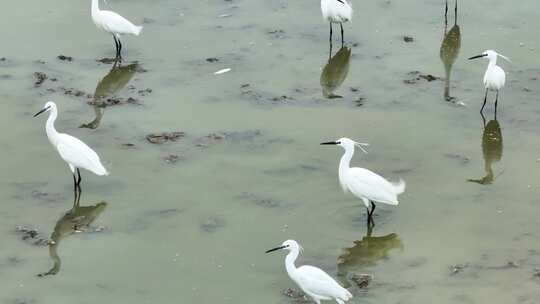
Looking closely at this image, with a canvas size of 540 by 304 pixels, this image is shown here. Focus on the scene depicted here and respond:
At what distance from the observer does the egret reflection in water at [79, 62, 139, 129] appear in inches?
589

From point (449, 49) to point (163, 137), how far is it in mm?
5658

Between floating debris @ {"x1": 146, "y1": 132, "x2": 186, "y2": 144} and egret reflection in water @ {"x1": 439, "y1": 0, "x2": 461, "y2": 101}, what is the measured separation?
4.19m

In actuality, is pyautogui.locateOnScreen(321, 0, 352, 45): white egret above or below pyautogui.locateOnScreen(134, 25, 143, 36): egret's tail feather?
above

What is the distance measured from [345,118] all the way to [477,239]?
12.1 feet

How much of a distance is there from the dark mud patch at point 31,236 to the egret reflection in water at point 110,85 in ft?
9.75

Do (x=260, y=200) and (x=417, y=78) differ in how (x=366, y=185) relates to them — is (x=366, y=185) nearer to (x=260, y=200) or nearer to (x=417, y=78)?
(x=260, y=200)

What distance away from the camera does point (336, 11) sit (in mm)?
17125

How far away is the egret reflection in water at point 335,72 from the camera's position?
15.8 m

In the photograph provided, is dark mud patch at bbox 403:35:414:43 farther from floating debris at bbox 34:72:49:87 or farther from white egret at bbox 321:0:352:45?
floating debris at bbox 34:72:49:87

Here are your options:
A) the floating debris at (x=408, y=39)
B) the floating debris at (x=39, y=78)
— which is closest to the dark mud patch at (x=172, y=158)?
the floating debris at (x=39, y=78)

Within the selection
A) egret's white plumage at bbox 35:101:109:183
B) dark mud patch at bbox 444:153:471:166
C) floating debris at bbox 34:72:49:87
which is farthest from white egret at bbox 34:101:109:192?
dark mud patch at bbox 444:153:471:166

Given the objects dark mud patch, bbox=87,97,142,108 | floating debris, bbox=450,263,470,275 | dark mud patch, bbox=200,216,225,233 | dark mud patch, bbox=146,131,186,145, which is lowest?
dark mud patch, bbox=200,216,225,233

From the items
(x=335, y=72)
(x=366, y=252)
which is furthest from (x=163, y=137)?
(x=366, y=252)

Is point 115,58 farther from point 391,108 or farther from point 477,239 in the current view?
point 477,239
